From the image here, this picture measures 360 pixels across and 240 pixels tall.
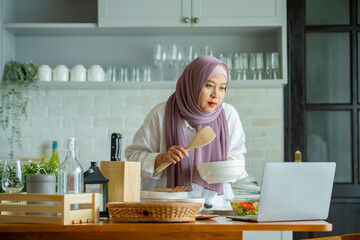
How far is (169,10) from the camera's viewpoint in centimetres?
438

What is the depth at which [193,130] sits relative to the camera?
2895mm

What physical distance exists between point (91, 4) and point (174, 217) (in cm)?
340

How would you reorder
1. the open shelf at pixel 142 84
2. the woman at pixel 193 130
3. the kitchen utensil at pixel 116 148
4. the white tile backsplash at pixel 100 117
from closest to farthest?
the kitchen utensil at pixel 116 148 < the woman at pixel 193 130 < the open shelf at pixel 142 84 < the white tile backsplash at pixel 100 117

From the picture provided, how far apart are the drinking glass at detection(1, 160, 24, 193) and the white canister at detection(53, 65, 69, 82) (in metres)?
2.62

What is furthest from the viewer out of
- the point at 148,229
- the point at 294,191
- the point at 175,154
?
the point at 175,154

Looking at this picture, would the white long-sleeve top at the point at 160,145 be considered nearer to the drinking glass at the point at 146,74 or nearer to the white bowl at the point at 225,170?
the white bowl at the point at 225,170

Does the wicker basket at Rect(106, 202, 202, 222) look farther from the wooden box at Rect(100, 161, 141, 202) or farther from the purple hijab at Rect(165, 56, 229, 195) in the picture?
the purple hijab at Rect(165, 56, 229, 195)

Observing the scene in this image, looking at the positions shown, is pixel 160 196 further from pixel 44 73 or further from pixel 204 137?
pixel 44 73

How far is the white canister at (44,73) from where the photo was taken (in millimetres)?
4465

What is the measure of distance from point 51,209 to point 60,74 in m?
2.93

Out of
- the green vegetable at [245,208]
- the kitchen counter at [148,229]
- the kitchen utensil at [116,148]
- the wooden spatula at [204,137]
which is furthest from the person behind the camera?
the wooden spatula at [204,137]

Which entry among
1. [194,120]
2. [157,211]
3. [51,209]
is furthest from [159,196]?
[194,120]

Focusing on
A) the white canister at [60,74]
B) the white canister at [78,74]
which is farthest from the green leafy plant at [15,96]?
the white canister at [78,74]

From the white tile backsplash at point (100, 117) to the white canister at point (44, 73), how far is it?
7.6 inches
